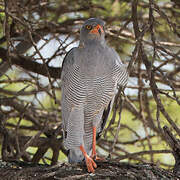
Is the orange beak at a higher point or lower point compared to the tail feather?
higher

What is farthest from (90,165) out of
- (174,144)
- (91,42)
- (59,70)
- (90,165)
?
(59,70)

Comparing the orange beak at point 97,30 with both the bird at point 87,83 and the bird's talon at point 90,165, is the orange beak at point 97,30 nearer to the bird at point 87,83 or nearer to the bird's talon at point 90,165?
the bird at point 87,83

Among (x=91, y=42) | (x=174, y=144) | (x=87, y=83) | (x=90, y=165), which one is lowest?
(x=90, y=165)

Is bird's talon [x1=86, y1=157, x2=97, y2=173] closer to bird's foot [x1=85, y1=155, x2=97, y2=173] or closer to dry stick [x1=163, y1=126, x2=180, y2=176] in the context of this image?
bird's foot [x1=85, y1=155, x2=97, y2=173]

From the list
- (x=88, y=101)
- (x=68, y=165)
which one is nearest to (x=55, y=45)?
(x=88, y=101)

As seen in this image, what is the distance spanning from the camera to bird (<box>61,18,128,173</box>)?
154 inches

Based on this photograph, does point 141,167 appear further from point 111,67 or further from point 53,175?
point 111,67

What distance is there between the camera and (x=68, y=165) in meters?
3.41

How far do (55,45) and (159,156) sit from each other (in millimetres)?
2630

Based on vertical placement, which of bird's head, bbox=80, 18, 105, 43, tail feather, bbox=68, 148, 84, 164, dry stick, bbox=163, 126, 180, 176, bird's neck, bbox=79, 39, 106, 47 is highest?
bird's head, bbox=80, 18, 105, 43

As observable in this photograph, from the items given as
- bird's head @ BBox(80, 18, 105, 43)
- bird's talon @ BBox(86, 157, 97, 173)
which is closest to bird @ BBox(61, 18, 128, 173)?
bird's head @ BBox(80, 18, 105, 43)

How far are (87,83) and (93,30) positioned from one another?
643 millimetres

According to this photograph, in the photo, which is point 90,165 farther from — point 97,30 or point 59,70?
point 59,70

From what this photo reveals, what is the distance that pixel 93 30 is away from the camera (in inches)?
165
